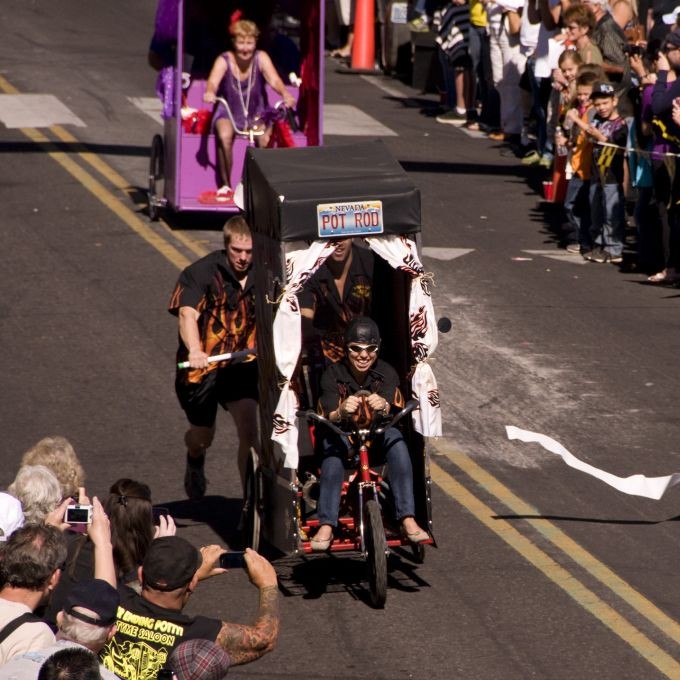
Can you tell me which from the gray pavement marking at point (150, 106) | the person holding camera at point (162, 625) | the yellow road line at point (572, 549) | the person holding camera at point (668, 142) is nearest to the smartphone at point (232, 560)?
the person holding camera at point (162, 625)

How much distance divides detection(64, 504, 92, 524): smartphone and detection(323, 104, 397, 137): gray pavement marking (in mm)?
15193

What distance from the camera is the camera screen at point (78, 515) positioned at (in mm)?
7520

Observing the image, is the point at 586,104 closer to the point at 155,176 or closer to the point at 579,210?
the point at 579,210

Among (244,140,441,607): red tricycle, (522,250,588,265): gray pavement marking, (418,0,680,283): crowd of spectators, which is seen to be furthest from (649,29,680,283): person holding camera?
(244,140,441,607): red tricycle

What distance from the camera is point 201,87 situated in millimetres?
17734

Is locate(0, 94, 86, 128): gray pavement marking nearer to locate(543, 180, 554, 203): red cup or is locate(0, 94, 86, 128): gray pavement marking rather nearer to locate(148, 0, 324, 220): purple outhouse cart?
locate(148, 0, 324, 220): purple outhouse cart

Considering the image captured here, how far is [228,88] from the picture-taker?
17.4m

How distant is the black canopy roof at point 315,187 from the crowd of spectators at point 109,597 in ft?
6.99

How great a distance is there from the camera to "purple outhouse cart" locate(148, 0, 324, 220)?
57.0ft

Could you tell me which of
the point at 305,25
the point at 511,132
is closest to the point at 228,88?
the point at 305,25

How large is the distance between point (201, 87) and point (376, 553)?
31.5 feet

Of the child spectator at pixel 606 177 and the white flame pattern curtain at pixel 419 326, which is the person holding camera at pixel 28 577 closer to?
the white flame pattern curtain at pixel 419 326

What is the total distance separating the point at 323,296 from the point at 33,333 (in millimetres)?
4656

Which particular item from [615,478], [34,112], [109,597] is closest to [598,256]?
[615,478]
